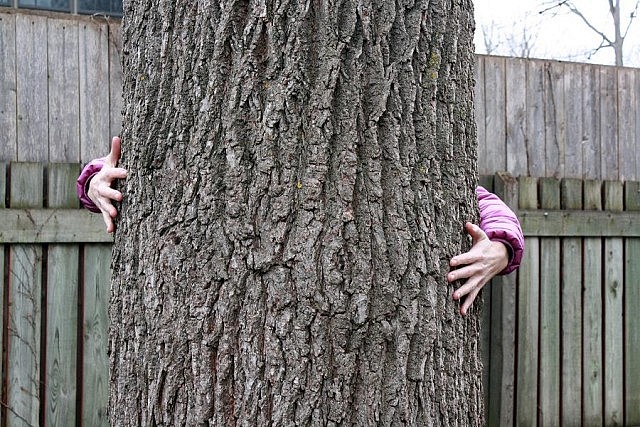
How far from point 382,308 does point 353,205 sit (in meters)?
0.22

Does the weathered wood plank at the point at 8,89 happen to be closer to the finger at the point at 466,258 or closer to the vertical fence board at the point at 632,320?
the finger at the point at 466,258

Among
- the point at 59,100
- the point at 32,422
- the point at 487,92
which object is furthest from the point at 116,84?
the point at 487,92

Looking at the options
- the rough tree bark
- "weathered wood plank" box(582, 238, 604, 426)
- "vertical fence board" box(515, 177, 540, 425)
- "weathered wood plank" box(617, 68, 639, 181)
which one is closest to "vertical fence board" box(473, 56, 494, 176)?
"vertical fence board" box(515, 177, 540, 425)

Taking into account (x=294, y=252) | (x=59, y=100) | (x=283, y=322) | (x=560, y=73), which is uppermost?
(x=560, y=73)

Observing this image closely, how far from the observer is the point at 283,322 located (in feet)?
5.17

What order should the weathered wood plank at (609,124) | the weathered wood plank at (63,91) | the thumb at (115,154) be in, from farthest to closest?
the weathered wood plank at (609,124) → the weathered wood plank at (63,91) → the thumb at (115,154)

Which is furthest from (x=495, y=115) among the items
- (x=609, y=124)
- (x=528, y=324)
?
(x=528, y=324)

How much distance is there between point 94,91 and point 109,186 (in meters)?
2.11

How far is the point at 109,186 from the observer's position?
6.04ft

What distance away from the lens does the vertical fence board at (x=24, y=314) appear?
3.63m

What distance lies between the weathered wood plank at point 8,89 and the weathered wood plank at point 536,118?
2.80m

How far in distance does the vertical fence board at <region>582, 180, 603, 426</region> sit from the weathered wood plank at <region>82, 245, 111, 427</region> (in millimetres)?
2747

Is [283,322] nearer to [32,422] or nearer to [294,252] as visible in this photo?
[294,252]

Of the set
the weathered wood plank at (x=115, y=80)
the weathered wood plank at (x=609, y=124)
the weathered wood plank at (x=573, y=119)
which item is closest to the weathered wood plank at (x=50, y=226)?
the weathered wood plank at (x=115, y=80)
